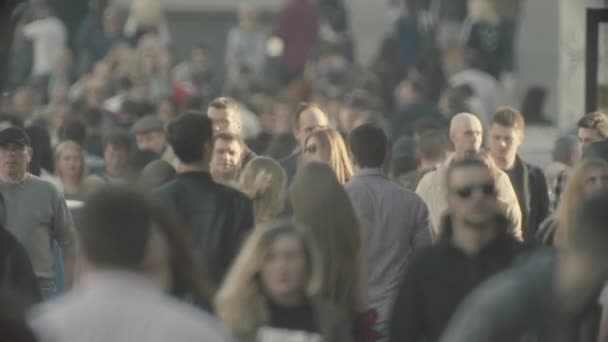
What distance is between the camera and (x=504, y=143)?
14.3m

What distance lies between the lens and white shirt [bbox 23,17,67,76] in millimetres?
29277

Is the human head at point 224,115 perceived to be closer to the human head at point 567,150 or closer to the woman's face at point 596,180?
the human head at point 567,150

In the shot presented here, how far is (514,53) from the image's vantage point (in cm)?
2675

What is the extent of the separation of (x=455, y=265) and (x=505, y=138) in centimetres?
520

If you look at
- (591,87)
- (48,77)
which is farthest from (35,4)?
(591,87)

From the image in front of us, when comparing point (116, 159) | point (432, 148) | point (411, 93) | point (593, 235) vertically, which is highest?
point (593, 235)

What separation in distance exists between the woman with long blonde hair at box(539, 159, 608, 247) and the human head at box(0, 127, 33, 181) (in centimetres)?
318

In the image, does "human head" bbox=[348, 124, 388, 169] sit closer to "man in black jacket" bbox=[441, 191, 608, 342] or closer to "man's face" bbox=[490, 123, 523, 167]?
"man's face" bbox=[490, 123, 523, 167]

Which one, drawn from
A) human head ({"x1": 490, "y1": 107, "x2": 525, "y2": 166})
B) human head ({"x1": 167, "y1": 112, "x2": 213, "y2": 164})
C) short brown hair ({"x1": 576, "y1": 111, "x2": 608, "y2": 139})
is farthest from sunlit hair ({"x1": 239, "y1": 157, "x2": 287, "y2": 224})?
short brown hair ({"x1": 576, "y1": 111, "x2": 608, "y2": 139})

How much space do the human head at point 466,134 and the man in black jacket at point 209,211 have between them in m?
3.30

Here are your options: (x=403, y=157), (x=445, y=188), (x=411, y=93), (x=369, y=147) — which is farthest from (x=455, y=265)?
(x=411, y=93)

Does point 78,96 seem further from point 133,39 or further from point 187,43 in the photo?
point 187,43

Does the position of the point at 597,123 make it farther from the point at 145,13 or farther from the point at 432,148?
the point at 145,13

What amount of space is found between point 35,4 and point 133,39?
186 centimetres
